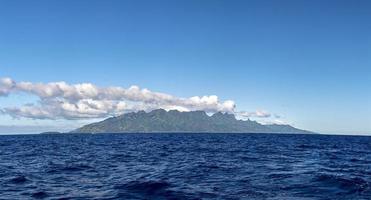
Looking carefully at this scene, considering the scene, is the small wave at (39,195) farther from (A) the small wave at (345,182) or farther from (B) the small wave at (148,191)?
(A) the small wave at (345,182)

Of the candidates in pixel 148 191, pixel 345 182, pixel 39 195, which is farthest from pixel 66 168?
pixel 345 182

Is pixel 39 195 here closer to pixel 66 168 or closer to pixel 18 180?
pixel 18 180

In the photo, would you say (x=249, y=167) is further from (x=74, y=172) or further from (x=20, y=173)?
(x=20, y=173)

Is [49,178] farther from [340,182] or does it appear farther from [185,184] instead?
[340,182]

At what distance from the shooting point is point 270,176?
31.5 meters

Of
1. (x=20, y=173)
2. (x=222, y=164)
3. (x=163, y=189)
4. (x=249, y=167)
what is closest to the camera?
(x=163, y=189)

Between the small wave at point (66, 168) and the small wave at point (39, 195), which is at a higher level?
the small wave at point (66, 168)

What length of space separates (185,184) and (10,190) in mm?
11699

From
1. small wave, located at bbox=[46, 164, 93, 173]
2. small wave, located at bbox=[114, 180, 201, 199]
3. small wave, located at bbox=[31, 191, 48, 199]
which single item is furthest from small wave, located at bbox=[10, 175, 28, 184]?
small wave, located at bbox=[114, 180, 201, 199]

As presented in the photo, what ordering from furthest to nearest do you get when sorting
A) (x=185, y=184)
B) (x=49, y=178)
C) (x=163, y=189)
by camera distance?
(x=49, y=178) < (x=185, y=184) < (x=163, y=189)

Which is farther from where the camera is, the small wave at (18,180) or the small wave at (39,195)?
the small wave at (18,180)

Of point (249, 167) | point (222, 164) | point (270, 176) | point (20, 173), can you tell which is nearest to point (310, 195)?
point (270, 176)

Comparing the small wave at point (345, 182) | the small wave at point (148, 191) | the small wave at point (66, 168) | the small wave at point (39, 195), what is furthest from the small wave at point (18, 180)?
the small wave at point (345, 182)

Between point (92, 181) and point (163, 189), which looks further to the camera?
point (92, 181)
